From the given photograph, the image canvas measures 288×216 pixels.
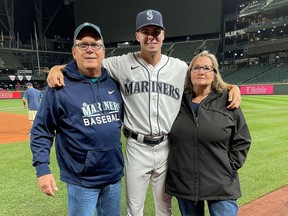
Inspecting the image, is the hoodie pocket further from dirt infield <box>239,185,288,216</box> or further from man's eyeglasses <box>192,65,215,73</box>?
dirt infield <box>239,185,288,216</box>

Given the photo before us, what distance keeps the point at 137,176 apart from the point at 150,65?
104 cm

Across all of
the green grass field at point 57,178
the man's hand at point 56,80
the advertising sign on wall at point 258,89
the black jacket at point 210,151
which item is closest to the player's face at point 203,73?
the black jacket at point 210,151

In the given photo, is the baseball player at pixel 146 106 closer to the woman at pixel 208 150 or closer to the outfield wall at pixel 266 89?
the woman at pixel 208 150

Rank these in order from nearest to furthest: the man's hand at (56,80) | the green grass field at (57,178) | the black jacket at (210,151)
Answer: the man's hand at (56,80) → the black jacket at (210,151) → the green grass field at (57,178)

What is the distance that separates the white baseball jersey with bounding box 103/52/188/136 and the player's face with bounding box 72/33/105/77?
1.45 feet

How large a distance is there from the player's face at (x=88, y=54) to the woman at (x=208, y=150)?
89 cm

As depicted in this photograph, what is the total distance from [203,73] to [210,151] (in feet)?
2.26

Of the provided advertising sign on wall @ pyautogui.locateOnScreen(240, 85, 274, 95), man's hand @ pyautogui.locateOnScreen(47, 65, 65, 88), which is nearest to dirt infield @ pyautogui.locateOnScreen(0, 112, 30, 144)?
man's hand @ pyautogui.locateOnScreen(47, 65, 65, 88)

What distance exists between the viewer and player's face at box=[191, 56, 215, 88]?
8.84 ft

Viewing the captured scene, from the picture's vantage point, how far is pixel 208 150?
8.41 ft

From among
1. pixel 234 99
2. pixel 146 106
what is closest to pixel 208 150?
pixel 234 99

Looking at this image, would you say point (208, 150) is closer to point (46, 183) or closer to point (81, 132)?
point (81, 132)

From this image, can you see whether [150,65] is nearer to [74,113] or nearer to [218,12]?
[74,113]

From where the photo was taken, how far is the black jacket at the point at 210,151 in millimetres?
2547
